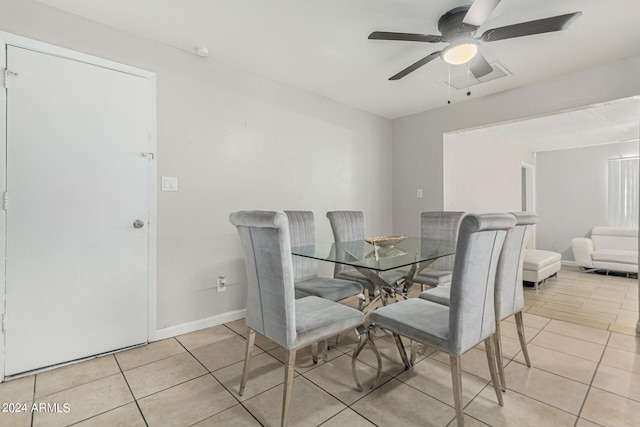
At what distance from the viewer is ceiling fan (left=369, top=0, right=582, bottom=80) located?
159 centimetres

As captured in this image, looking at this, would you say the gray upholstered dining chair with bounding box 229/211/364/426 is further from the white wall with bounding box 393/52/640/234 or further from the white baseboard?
the white wall with bounding box 393/52/640/234

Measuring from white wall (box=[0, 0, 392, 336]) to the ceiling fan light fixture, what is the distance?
1.69 meters

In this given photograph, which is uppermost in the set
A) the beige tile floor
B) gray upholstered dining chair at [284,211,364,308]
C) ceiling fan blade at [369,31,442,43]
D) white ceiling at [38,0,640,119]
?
white ceiling at [38,0,640,119]

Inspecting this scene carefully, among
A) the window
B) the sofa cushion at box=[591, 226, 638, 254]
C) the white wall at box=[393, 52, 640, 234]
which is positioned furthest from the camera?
the window

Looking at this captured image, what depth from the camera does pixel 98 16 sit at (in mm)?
2049

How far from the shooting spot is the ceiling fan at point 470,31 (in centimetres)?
159

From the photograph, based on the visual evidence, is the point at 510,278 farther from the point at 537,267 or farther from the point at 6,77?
the point at 6,77

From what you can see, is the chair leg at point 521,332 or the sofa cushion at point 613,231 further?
the sofa cushion at point 613,231

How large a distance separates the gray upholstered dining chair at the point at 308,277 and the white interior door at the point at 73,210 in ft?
3.81

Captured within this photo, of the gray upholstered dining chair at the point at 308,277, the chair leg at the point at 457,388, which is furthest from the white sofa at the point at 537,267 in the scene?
the chair leg at the point at 457,388

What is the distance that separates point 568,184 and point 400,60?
5.27 m

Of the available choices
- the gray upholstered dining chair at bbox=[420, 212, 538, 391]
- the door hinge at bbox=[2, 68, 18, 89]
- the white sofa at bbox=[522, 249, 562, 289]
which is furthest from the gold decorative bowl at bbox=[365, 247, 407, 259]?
the door hinge at bbox=[2, 68, 18, 89]

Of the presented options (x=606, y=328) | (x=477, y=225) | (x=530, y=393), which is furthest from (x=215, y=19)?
(x=606, y=328)

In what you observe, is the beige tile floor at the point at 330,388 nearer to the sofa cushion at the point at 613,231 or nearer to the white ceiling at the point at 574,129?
the white ceiling at the point at 574,129
